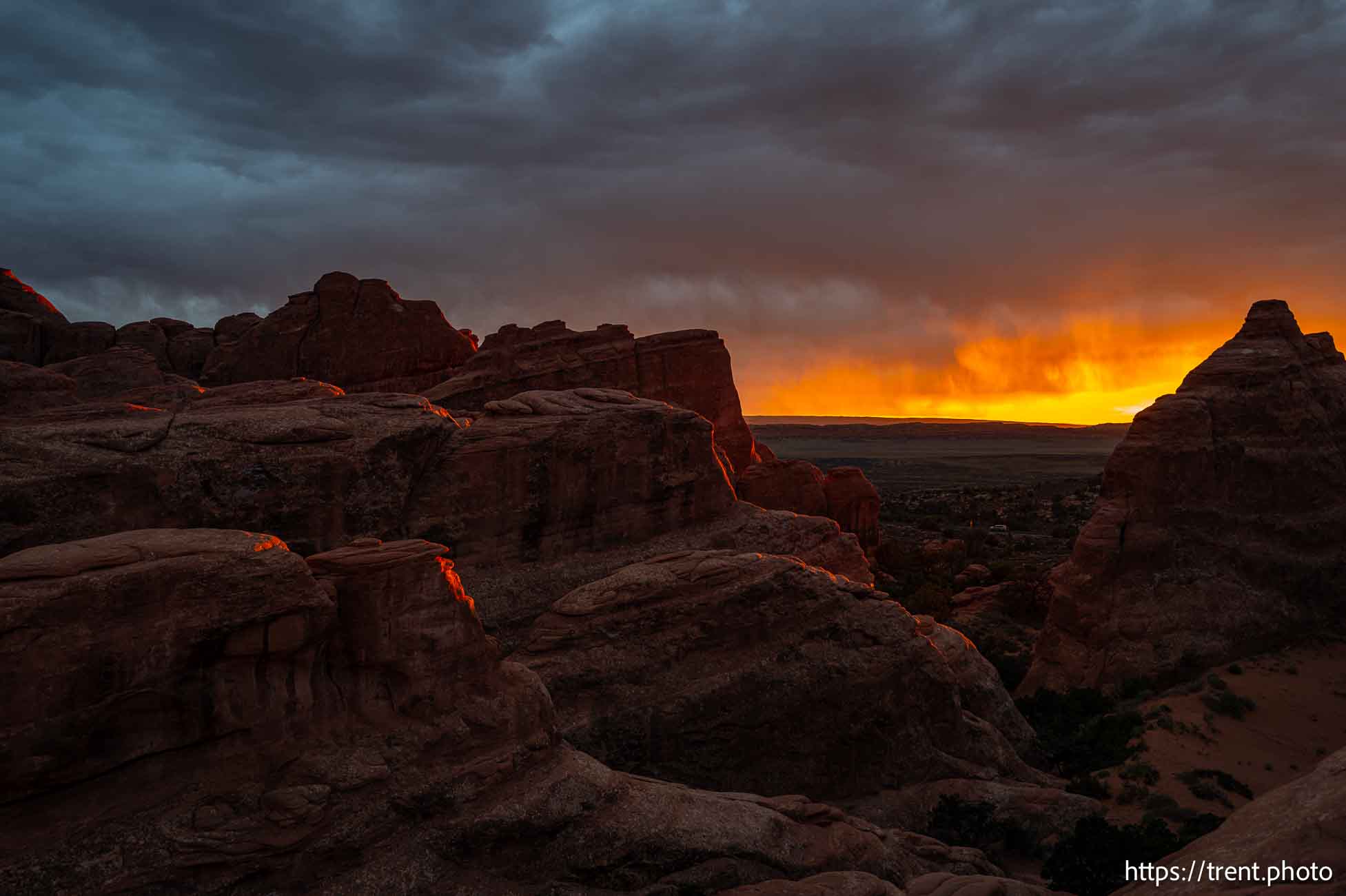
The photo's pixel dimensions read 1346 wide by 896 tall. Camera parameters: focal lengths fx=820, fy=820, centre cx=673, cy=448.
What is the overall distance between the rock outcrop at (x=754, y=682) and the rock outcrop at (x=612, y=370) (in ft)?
83.4

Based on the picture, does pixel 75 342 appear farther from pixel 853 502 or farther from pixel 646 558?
pixel 853 502

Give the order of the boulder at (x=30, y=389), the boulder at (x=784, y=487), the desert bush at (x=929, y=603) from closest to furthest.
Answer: the boulder at (x=30, y=389) → the desert bush at (x=929, y=603) → the boulder at (x=784, y=487)

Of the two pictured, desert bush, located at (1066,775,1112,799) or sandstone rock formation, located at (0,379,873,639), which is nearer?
sandstone rock formation, located at (0,379,873,639)

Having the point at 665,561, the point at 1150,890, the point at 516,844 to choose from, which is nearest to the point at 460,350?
the point at 665,561

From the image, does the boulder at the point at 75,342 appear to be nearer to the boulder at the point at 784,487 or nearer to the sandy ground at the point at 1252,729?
the boulder at the point at 784,487

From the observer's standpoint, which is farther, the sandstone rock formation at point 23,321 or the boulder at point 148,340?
the boulder at point 148,340

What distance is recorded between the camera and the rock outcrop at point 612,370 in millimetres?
47344

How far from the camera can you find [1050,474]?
569ft

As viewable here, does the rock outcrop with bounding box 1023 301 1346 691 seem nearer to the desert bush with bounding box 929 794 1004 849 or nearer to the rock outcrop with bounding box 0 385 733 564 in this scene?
the desert bush with bounding box 929 794 1004 849

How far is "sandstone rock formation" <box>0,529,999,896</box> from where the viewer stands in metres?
12.0

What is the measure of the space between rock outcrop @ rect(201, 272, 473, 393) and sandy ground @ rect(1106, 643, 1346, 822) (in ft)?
137

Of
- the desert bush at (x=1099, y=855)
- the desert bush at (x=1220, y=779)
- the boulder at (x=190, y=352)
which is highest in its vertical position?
the boulder at (x=190, y=352)

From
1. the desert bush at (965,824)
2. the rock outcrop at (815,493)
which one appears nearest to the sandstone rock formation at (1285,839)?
the desert bush at (965,824)

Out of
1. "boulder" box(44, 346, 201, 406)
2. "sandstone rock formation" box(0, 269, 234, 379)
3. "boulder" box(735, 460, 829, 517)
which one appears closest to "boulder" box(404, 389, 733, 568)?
"boulder" box(735, 460, 829, 517)
